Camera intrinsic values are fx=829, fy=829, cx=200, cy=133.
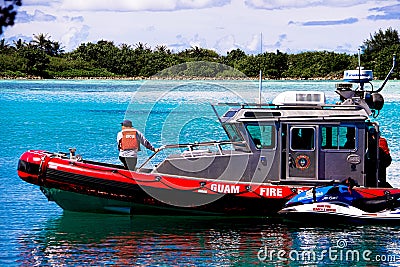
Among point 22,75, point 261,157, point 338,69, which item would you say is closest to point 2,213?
point 261,157

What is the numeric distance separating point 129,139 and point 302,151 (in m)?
3.07

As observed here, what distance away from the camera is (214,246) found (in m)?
13.6

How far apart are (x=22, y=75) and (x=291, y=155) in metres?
95.2

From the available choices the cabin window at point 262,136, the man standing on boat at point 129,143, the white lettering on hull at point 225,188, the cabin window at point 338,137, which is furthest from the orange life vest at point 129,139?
the cabin window at point 338,137

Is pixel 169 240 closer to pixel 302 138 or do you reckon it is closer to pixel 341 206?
pixel 302 138

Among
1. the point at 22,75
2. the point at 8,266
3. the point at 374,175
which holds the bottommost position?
the point at 8,266

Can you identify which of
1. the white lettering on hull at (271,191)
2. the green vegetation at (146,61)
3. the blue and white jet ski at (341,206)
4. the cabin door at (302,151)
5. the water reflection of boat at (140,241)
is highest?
the green vegetation at (146,61)

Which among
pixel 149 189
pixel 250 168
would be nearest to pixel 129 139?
pixel 149 189

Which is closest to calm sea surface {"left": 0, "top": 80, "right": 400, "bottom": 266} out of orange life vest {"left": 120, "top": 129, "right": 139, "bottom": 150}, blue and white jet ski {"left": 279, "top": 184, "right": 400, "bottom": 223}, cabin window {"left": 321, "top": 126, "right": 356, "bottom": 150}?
blue and white jet ski {"left": 279, "top": 184, "right": 400, "bottom": 223}

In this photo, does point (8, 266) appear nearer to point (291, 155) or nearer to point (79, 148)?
point (291, 155)

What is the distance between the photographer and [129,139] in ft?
48.5

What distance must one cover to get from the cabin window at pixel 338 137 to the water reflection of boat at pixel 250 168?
0.02 metres

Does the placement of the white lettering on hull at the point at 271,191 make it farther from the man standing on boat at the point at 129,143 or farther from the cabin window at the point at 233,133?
the man standing on boat at the point at 129,143

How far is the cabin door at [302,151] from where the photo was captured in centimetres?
1436
